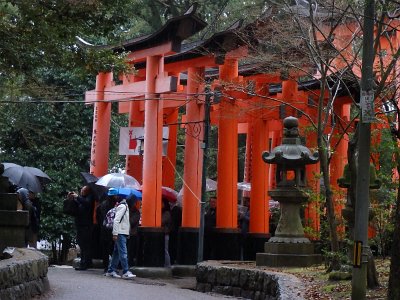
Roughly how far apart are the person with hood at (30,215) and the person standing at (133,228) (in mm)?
2228

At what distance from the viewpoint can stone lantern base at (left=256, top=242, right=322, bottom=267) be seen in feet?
50.5

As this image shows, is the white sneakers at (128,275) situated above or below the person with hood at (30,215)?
below

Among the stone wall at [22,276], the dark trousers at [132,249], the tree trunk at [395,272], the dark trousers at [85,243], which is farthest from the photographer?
the dark trousers at [132,249]

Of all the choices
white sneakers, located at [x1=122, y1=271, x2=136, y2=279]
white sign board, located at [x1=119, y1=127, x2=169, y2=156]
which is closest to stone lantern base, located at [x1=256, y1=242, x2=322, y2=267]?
white sneakers, located at [x1=122, y1=271, x2=136, y2=279]

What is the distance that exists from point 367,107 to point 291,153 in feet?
22.9

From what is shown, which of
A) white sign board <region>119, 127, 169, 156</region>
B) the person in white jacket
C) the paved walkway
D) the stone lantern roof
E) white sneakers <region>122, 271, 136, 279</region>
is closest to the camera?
the paved walkway

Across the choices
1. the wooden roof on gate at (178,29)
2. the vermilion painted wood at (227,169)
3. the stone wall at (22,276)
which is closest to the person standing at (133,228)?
the vermilion painted wood at (227,169)

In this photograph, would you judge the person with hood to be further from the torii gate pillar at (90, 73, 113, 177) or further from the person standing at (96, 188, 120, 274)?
the torii gate pillar at (90, 73, 113, 177)

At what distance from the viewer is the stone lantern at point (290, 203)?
15492mm

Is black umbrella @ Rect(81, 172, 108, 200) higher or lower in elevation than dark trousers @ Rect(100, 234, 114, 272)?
higher

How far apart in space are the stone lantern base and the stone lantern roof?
170 centimetres

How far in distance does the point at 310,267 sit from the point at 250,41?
18.4ft

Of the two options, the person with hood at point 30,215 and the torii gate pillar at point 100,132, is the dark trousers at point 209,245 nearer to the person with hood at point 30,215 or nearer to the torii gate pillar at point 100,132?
the torii gate pillar at point 100,132

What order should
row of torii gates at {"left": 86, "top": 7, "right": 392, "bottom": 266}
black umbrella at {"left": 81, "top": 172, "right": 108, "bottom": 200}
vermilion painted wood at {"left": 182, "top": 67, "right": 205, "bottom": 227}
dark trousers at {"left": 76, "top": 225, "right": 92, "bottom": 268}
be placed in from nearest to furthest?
dark trousers at {"left": 76, "top": 225, "right": 92, "bottom": 268} < row of torii gates at {"left": 86, "top": 7, "right": 392, "bottom": 266} < black umbrella at {"left": 81, "top": 172, "right": 108, "bottom": 200} < vermilion painted wood at {"left": 182, "top": 67, "right": 205, "bottom": 227}
